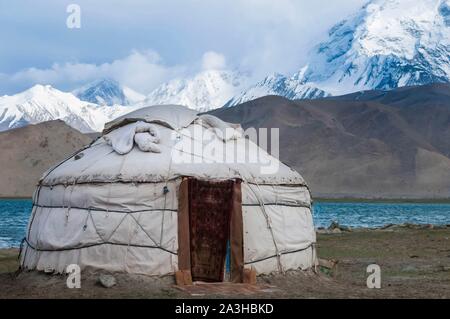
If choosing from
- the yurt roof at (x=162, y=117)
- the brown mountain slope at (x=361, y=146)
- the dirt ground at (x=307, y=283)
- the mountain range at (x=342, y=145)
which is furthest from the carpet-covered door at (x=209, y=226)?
the brown mountain slope at (x=361, y=146)

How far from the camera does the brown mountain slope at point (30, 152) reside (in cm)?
7425

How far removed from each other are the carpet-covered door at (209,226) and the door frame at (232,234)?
58 millimetres

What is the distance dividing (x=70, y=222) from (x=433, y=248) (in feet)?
32.8

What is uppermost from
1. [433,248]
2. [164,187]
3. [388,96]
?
[388,96]

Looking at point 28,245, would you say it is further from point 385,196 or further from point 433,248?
point 385,196

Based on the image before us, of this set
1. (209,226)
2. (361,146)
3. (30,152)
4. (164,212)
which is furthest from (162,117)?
(361,146)

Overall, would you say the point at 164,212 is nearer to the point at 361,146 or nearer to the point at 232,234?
the point at 232,234

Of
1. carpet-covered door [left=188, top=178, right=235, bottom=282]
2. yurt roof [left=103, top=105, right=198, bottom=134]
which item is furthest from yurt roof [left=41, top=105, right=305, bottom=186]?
carpet-covered door [left=188, top=178, right=235, bottom=282]

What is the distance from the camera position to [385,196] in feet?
271

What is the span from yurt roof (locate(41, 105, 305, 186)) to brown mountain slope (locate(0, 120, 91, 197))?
6296cm

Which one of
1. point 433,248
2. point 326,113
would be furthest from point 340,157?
point 433,248

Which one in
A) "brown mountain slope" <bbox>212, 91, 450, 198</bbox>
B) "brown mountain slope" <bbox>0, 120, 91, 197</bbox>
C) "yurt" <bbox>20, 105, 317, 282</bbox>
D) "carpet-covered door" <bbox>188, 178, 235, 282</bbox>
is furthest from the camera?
"brown mountain slope" <bbox>212, 91, 450, 198</bbox>

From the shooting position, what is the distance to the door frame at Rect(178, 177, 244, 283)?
975cm

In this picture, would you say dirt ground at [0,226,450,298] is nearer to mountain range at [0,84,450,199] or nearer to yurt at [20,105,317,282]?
yurt at [20,105,317,282]
